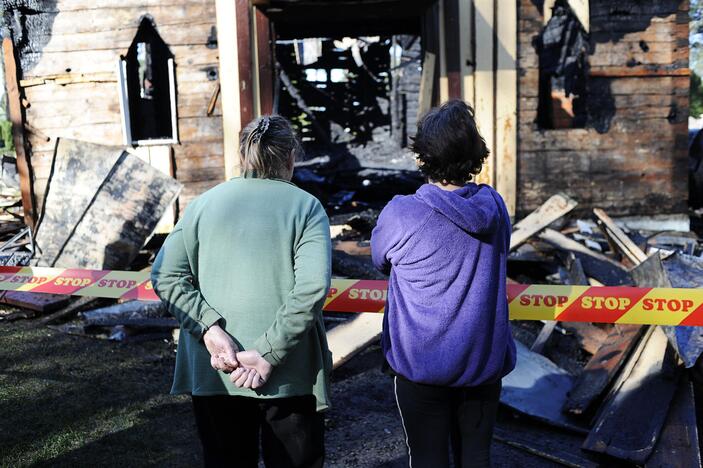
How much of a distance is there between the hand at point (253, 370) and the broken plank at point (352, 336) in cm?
244

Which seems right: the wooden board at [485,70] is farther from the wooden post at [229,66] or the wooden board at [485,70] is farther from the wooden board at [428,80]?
the wooden post at [229,66]

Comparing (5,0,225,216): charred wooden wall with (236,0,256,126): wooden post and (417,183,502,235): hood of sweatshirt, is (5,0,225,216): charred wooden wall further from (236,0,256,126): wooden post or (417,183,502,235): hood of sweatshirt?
(417,183,502,235): hood of sweatshirt

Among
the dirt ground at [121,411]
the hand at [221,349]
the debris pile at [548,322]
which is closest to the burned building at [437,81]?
the debris pile at [548,322]

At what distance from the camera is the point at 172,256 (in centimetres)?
203

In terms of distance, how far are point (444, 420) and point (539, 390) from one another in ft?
7.84

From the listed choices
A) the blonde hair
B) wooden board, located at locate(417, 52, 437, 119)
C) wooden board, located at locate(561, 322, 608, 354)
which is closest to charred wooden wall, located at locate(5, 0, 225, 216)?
wooden board, located at locate(417, 52, 437, 119)

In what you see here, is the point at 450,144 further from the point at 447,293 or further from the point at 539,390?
the point at 539,390

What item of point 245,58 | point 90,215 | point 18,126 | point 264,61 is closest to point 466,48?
point 264,61

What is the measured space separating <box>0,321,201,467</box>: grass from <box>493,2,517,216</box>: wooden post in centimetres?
473

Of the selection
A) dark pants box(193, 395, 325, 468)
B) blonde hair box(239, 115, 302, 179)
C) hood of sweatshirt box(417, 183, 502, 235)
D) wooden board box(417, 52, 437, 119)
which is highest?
wooden board box(417, 52, 437, 119)

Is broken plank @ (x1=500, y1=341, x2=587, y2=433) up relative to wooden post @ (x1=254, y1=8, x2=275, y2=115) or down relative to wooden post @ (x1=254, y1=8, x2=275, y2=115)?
down

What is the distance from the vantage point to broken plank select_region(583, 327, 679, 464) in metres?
3.07

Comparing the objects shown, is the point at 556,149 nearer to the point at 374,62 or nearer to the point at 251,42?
the point at 251,42

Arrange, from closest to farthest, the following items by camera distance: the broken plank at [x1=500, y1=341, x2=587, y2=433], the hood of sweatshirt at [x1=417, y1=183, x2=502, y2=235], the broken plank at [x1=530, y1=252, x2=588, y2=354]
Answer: the hood of sweatshirt at [x1=417, y1=183, x2=502, y2=235], the broken plank at [x1=500, y1=341, x2=587, y2=433], the broken plank at [x1=530, y1=252, x2=588, y2=354]
